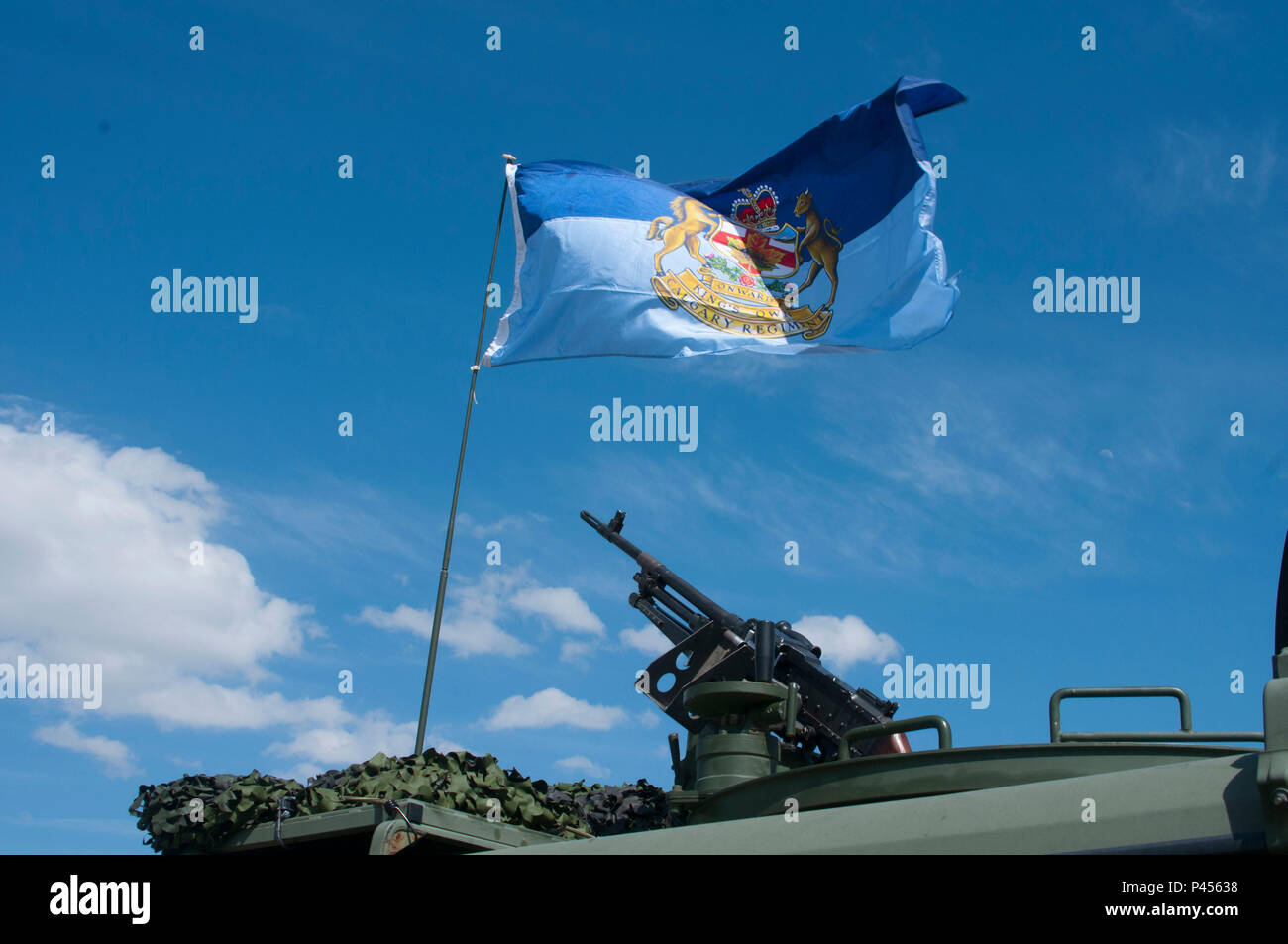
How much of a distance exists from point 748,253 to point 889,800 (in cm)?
784

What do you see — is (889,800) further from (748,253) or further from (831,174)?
(831,174)

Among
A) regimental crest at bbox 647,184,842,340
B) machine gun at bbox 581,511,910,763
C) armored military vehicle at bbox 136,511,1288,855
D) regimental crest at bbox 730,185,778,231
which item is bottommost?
armored military vehicle at bbox 136,511,1288,855

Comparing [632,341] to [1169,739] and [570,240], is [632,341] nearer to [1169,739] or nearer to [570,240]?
[570,240]

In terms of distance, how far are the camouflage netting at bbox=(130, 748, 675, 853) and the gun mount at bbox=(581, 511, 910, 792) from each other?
623mm

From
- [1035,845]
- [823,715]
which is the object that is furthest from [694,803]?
[823,715]

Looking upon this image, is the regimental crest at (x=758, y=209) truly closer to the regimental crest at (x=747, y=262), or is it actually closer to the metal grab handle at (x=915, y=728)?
the regimental crest at (x=747, y=262)

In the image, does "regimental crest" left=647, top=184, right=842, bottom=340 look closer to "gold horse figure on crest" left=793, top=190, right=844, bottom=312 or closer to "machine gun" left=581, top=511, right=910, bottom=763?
"gold horse figure on crest" left=793, top=190, right=844, bottom=312

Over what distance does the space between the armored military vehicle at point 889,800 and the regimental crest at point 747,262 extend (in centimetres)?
414

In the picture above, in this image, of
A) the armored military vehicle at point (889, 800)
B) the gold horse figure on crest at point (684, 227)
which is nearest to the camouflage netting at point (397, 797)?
the armored military vehicle at point (889, 800)

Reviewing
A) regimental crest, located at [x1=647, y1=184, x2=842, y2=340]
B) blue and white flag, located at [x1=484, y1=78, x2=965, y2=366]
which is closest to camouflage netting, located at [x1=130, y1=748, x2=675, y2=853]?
blue and white flag, located at [x1=484, y1=78, x2=965, y2=366]

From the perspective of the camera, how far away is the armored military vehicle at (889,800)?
9.46 feet

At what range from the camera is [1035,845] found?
307 cm

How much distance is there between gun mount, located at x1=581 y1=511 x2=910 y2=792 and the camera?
5883 mm

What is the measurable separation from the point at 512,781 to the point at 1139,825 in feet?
14.4
